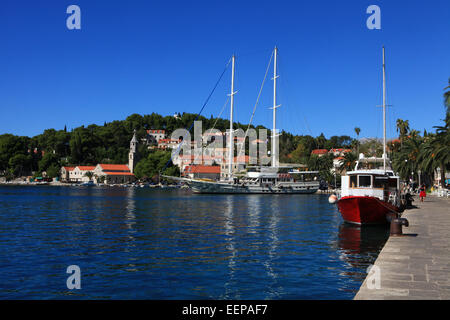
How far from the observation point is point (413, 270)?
10242mm

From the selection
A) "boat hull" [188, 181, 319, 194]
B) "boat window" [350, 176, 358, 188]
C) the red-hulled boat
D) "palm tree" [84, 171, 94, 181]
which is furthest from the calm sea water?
"palm tree" [84, 171, 94, 181]

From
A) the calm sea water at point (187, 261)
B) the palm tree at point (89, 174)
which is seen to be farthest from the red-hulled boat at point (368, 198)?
the palm tree at point (89, 174)

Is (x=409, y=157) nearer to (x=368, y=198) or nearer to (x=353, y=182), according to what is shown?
(x=353, y=182)

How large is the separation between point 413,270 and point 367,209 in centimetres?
1636

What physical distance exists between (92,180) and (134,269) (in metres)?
191

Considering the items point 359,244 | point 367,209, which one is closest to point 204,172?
point 367,209

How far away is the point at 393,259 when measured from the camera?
38.5 ft

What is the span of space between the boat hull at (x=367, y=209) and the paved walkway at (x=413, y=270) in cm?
907

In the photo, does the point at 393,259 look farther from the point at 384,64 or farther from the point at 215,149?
the point at 215,149

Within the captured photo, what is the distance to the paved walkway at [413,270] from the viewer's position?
8.22 m

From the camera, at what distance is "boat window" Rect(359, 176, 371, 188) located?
27259mm

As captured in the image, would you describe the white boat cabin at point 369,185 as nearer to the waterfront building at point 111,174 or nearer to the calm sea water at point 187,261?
the calm sea water at point 187,261

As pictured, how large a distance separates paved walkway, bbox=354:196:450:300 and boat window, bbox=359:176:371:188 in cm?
1046

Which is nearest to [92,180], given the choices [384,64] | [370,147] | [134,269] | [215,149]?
[215,149]
